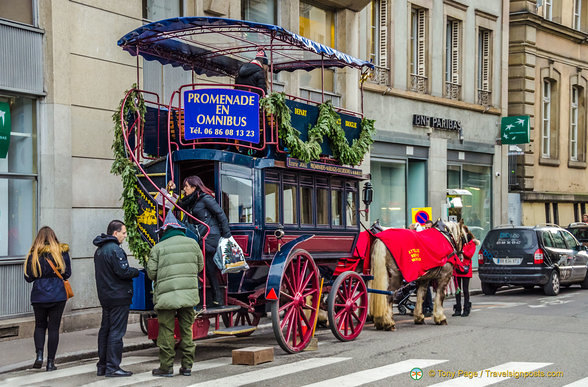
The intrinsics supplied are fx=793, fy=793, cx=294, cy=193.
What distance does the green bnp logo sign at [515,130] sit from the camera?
27.2 metres

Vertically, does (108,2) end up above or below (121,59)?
above

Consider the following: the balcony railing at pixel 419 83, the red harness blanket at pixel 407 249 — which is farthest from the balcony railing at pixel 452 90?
the red harness blanket at pixel 407 249

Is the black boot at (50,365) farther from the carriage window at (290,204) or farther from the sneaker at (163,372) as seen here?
the carriage window at (290,204)

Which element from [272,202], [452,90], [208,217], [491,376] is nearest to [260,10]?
[272,202]

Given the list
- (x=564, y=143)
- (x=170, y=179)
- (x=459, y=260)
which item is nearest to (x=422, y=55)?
(x=564, y=143)

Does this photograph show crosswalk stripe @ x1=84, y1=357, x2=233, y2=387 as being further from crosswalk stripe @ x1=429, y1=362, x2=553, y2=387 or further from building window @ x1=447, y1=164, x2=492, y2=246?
building window @ x1=447, y1=164, x2=492, y2=246

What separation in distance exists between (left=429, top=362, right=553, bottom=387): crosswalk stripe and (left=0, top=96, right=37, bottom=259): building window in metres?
7.49

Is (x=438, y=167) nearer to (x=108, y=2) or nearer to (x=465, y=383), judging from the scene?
(x=108, y=2)

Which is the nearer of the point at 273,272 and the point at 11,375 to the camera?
the point at 11,375

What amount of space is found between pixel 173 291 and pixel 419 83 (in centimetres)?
1736

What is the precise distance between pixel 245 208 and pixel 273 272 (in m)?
0.90

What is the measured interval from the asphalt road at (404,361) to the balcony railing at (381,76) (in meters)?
10.6

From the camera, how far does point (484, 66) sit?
27.7 meters

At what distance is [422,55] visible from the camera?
2467cm
